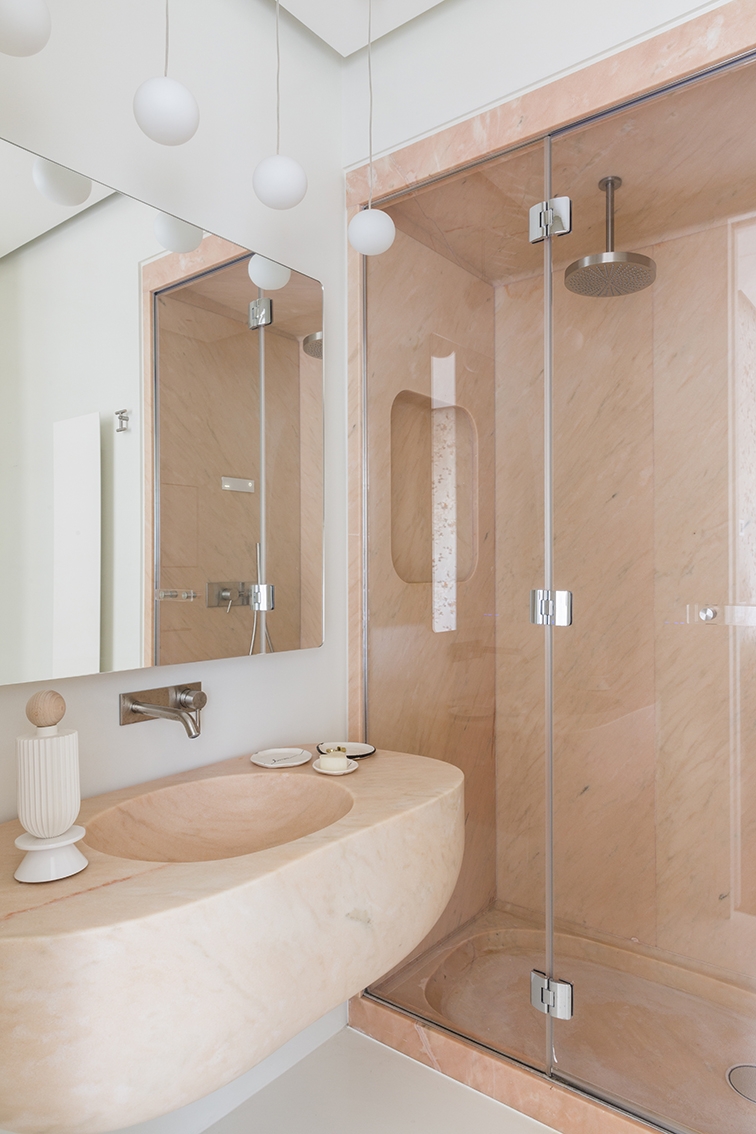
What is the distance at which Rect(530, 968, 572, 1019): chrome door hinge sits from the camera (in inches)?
61.7

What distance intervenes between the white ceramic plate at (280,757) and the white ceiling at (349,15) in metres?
1.78

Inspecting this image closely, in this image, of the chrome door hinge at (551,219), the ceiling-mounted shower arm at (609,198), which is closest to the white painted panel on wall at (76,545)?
the chrome door hinge at (551,219)

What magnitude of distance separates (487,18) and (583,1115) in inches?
97.3

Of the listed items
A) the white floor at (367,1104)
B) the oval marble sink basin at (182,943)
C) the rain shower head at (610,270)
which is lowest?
the white floor at (367,1104)

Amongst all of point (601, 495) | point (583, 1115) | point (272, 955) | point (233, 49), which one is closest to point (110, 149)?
point (233, 49)

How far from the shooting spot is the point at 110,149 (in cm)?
138

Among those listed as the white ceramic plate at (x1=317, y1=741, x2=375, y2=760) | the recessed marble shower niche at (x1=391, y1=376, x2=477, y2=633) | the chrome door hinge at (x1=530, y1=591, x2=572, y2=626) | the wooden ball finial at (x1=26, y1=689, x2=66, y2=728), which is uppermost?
the recessed marble shower niche at (x1=391, y1=376, x2=477, y2=633)

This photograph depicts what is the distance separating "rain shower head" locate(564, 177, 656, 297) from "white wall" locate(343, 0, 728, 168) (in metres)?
0.29

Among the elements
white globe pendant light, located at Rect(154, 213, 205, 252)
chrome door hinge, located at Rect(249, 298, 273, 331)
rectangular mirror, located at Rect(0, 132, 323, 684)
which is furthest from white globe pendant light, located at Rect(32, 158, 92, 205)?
chrome door hinge, located at Rect(249, 298, 273, 331)

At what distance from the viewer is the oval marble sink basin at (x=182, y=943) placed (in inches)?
31.7

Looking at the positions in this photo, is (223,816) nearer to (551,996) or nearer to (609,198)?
(551,996)

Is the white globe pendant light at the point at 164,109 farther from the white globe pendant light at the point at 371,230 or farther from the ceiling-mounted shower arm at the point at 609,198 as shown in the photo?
the ceiling-mounted shower arm at the point at 609,198

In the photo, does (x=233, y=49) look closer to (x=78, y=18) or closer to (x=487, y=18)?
(x=78, y=18)

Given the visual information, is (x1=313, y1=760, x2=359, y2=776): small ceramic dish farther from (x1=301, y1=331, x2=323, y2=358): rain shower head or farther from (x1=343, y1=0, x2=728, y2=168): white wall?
(x1=343, y1=0, x2=728, y2=168): white wall
